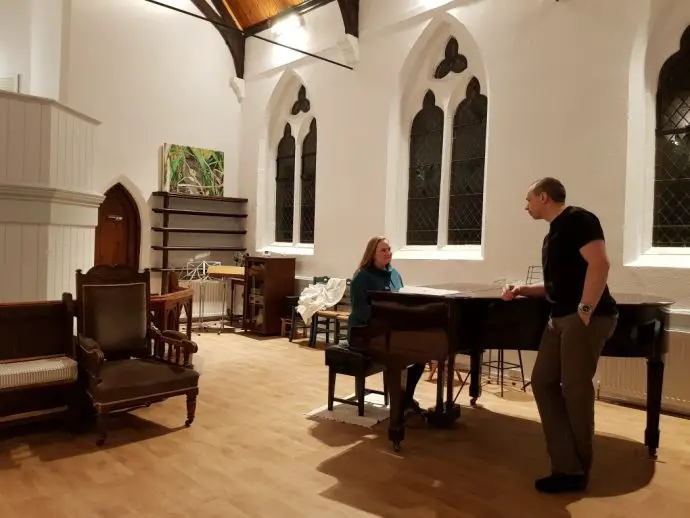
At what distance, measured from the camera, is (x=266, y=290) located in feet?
27.4

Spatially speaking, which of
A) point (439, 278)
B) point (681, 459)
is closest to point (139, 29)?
point (439, 278)

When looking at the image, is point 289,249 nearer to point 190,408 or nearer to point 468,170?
point 468,170

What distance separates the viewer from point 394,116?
7.46m

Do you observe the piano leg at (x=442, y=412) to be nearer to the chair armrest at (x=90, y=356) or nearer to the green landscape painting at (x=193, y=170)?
the chair armrest at (x=90, y=356)

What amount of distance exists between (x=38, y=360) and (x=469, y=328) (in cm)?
282

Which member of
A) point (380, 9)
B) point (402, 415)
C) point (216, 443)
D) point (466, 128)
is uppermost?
point (380, 9)

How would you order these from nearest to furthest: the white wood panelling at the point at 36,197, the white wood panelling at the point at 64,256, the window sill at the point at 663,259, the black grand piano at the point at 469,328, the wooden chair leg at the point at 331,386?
1. the black grand piano at the point at 469,328
2. the wooden chair leg at the point at 331,386
3. the window sill at the point at 663,259
4. the white wood panelling at the point at 36,197
5. the white wood panelling at the point at 64,256

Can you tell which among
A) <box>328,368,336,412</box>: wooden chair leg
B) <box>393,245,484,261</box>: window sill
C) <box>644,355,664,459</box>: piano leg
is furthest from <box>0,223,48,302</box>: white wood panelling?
<box>644,355,664,459</box>: piano leg

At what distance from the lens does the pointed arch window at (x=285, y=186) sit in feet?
31.7

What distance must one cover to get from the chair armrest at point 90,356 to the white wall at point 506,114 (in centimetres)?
404

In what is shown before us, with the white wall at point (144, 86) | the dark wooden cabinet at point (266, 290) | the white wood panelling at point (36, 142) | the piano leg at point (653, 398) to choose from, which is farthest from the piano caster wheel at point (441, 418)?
the white wall at point (144, 86)

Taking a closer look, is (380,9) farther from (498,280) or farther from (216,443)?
(216,443)

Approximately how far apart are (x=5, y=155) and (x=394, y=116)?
439 cm

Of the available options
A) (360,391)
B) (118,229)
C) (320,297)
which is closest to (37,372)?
(360,391)
